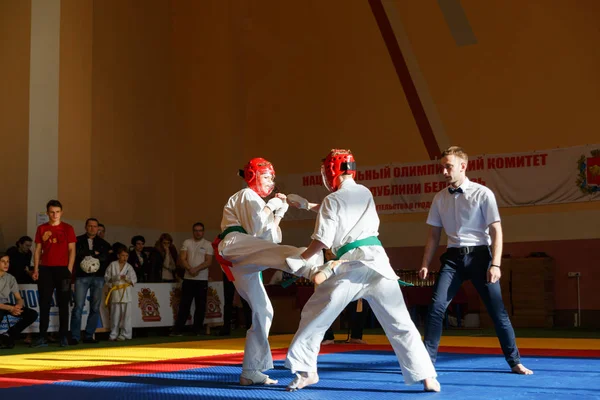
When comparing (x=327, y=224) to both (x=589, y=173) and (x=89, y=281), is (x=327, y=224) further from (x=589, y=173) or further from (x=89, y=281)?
(x=589, y=173)

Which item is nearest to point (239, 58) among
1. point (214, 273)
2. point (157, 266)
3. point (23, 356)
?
point (214, 273)

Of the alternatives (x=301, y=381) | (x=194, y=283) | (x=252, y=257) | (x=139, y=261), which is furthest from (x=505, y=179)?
(x=301, y=381)

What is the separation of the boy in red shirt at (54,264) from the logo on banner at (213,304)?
10.8ft

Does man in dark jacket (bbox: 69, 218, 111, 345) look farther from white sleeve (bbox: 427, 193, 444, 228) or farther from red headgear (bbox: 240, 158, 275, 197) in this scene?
white sleeve (bbox: 427, 193, 444, 228)

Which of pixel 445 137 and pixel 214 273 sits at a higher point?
pixel 445 137

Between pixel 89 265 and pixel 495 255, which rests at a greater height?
pixel 495 255

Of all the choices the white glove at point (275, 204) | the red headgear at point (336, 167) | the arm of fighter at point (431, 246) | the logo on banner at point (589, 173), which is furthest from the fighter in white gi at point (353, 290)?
the logo on banner at point (589, 173)

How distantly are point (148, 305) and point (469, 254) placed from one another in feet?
23.8

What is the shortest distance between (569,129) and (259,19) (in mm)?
7056

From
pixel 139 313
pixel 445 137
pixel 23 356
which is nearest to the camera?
pixel 23 356

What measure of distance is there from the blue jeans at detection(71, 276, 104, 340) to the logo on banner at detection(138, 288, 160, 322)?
1.03m

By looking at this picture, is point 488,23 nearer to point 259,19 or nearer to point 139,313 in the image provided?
point 259,19

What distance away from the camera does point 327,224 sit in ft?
15.0

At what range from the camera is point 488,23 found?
Answer: 1452 cm
